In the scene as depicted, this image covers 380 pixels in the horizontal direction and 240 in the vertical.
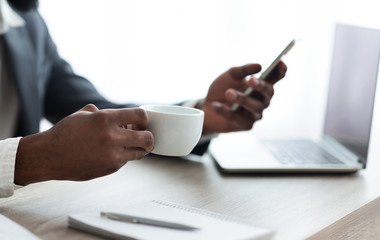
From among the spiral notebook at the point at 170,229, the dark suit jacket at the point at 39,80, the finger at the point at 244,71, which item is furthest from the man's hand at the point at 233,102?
the spiral notebook at the point at 170,229

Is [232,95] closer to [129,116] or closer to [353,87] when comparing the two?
[353,87]

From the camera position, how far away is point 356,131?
1.21 m

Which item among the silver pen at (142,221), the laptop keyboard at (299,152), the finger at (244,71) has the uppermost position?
the finger at (244,71)

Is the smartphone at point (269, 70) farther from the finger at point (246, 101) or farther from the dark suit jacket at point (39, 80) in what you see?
the dark suit jacket at point (39, 80)

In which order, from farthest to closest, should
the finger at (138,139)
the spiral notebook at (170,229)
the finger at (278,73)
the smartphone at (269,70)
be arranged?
the finger at (278,73) → the smartphone at (269,70) → the finger at (138,139) → the spiral notebook at (170,229)

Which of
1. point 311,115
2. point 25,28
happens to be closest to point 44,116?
point 25,28

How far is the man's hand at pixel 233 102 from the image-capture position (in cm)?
115

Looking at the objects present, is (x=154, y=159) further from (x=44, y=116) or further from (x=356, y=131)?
(x=44, y=116)

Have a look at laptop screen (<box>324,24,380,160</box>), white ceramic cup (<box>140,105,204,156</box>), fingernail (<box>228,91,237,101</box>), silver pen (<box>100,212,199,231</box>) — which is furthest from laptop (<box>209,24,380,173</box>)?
silver pen (<box>100,212,199,231</box>)

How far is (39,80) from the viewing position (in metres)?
1.63

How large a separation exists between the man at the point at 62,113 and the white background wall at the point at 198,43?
0.58m

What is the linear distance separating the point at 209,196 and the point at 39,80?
893 mm

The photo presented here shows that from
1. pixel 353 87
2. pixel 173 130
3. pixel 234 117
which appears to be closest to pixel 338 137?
pixel 353 87

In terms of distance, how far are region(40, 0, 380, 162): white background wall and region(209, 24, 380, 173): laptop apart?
32 centimetres
